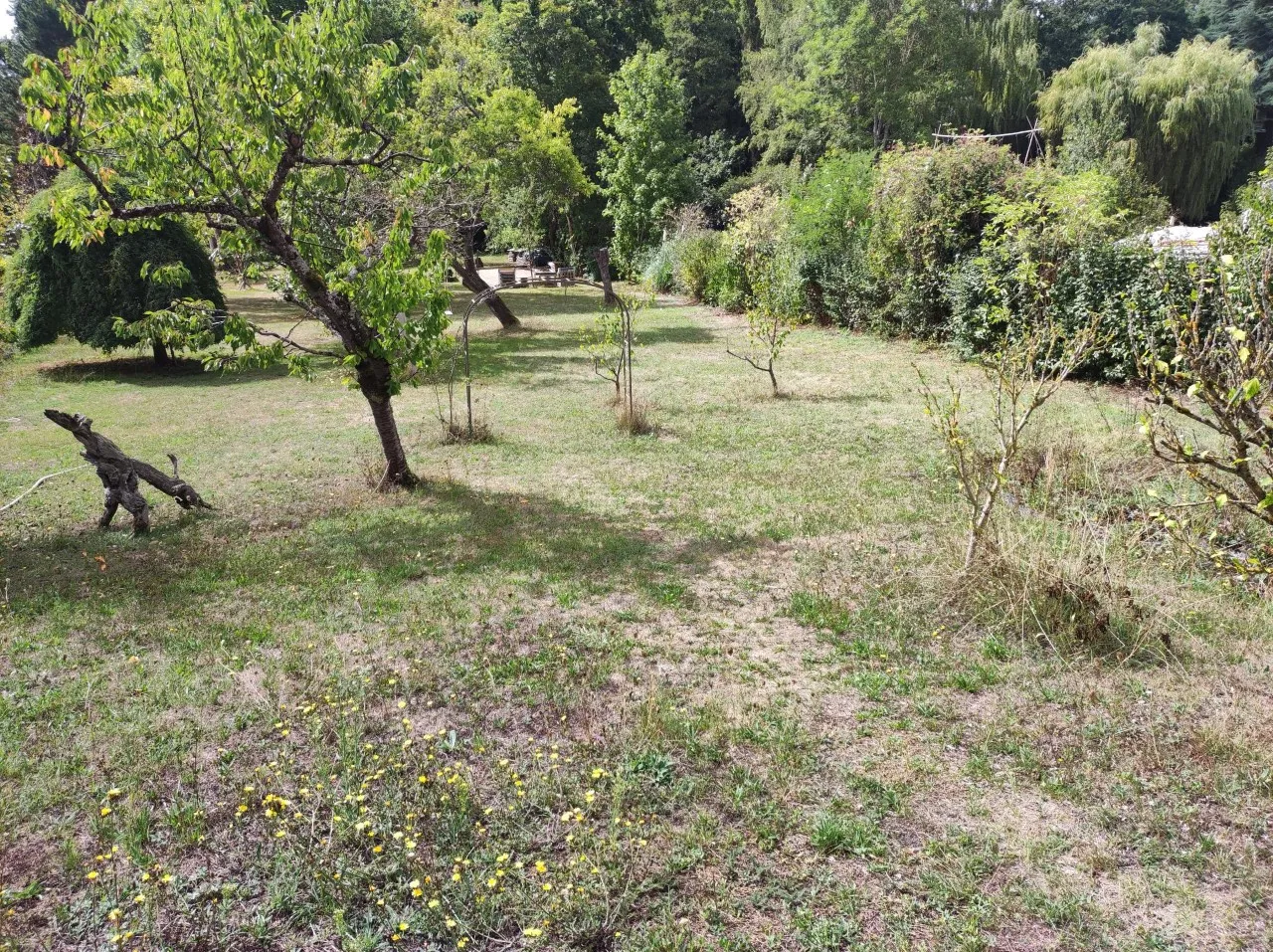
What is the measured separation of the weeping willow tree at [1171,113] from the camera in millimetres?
25125

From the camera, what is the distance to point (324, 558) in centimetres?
619

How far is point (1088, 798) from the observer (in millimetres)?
3307

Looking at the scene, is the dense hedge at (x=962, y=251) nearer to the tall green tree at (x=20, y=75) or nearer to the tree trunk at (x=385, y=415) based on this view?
the tree trunk at (x=385, y=415)

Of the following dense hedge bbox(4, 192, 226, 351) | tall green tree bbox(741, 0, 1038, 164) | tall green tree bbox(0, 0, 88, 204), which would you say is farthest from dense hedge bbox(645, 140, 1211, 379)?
tall green tree bbox(0, 0, 88, 204)

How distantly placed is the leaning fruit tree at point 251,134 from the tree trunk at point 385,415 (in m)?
0.02

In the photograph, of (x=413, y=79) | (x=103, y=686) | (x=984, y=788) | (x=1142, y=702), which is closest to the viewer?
(x=984, y=788)

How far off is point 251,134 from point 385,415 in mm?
2612

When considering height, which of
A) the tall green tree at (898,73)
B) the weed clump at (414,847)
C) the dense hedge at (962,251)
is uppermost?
the tall green tree at (898,73)

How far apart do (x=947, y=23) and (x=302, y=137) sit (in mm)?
29996

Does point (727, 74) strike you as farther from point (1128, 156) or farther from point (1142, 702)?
point (1142, 702)

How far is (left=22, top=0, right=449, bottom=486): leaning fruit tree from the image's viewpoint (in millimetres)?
5621

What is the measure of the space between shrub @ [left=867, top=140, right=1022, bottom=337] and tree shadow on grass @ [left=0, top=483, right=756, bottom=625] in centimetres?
1091

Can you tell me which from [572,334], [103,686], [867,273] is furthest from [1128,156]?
[103,686]

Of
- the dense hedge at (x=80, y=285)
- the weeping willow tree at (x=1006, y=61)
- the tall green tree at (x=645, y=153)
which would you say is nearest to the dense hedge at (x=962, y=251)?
the tall green tree at (x=645, y=153)
